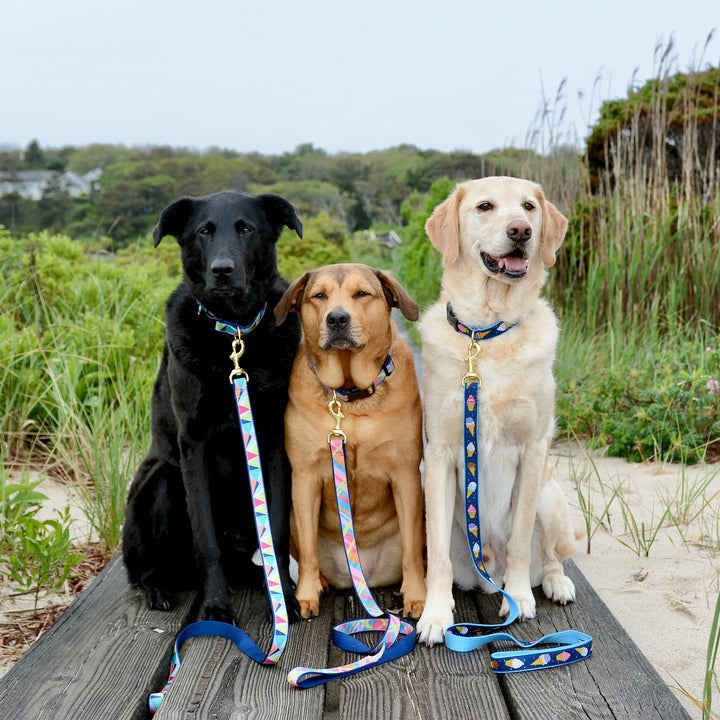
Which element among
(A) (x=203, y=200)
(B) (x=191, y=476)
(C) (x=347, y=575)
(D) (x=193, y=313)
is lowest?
(C) (x=347, y=575)

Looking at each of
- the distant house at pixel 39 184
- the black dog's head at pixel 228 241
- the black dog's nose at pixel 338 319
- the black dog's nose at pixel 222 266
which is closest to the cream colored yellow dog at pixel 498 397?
the black dog's nose at pixel 338 319

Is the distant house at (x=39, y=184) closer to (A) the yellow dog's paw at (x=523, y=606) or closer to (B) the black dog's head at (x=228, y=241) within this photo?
(B) the black dog's head at (x=228, y=241)

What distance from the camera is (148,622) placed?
2646 mm

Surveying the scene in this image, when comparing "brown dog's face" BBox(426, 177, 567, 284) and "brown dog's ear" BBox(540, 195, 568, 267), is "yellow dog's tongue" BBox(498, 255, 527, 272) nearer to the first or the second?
"brown dog's face" BBox(426, 177, 567, 284)

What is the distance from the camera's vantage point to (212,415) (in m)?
2.72

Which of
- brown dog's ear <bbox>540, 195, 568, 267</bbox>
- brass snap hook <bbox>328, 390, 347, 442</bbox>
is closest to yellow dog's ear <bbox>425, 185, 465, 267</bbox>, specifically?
brown dog's ear <bbox>540, 195, 568, 267</bbox>

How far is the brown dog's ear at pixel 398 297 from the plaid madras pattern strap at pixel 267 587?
2.19 ft

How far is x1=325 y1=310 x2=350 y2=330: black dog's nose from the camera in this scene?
2.63 meters

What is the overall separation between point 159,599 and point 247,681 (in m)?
0.75

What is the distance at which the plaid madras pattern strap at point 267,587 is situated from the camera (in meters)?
2.31

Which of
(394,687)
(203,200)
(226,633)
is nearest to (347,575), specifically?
(226,633)

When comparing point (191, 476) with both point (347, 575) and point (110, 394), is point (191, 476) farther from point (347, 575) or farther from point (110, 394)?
point (110, 394)

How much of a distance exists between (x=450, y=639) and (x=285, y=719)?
650 millimetres

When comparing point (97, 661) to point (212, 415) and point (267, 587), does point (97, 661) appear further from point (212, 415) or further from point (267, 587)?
point (212, 415)
